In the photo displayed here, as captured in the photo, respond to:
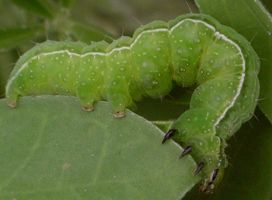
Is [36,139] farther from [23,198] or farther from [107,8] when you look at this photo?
[107,8]

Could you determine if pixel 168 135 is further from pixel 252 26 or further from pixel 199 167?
pixel 252 26

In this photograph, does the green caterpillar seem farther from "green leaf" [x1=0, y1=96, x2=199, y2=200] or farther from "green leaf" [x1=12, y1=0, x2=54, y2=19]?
"green leaf" [x1=12, y1=0, x2=54, y2=19]

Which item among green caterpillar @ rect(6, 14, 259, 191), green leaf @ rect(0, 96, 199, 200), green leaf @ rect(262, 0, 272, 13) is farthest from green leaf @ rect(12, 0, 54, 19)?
green leaf @ rect(262, 0, 272, 13)

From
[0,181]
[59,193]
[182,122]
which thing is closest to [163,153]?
[182,122]

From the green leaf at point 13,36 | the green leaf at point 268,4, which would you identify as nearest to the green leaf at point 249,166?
the green leaf at point 268,4

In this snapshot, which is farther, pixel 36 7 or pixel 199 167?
pixel 36 7

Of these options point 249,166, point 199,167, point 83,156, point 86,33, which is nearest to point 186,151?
point 199,167
